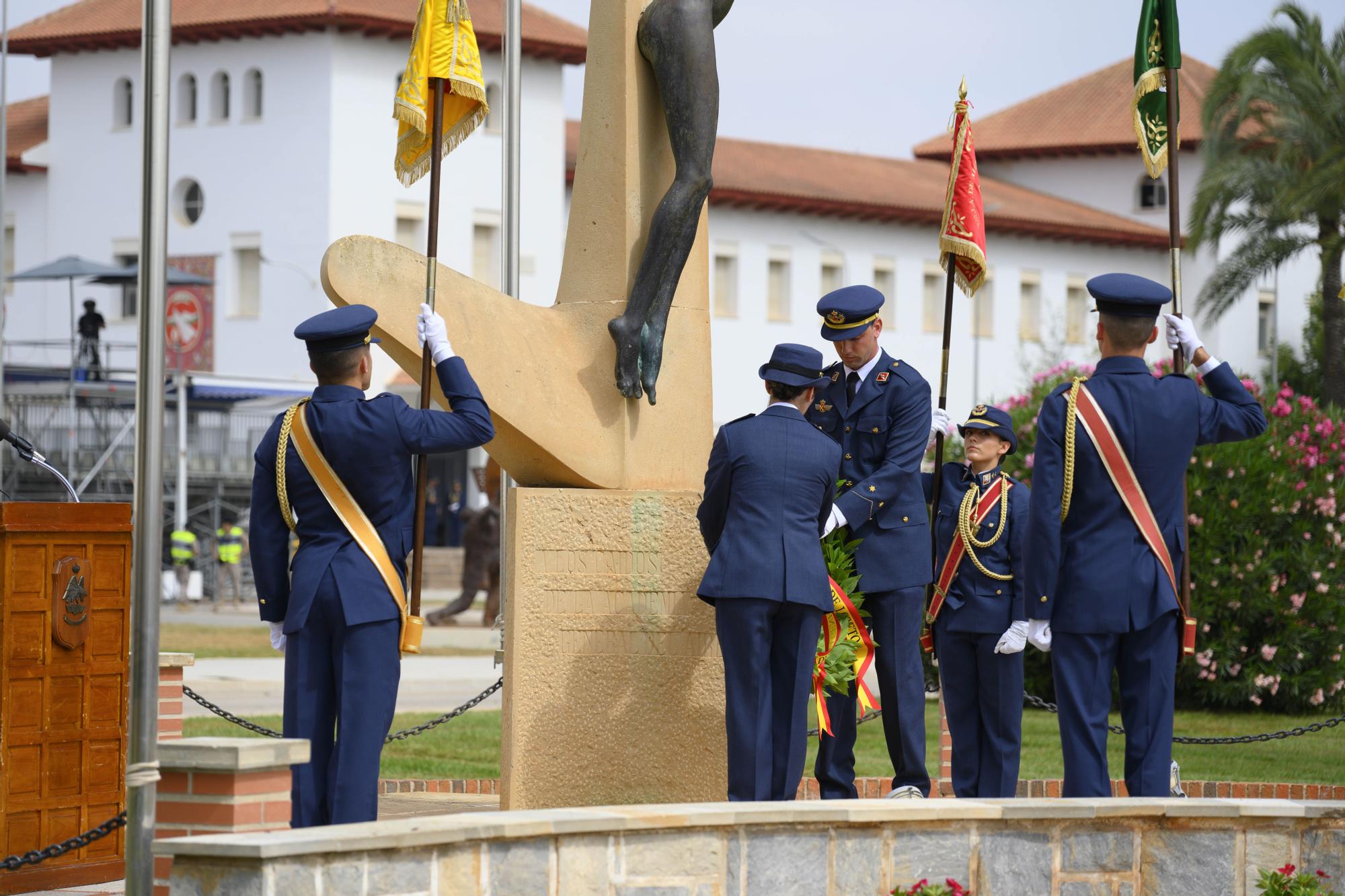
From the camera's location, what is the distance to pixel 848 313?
8.87 m

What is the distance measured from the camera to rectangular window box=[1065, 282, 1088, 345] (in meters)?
64.1

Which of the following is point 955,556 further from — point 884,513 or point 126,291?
point 126,291

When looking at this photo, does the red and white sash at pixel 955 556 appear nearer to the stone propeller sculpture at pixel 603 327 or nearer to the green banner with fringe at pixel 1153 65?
the stone propeller sculpture at pixel 603 327

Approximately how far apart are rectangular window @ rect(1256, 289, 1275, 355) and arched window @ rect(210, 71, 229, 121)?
32.5m

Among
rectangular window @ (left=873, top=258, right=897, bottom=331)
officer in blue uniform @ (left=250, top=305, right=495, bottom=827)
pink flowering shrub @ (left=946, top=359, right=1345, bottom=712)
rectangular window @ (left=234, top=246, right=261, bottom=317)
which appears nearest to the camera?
officer in blue uniform @ (left=250, top=305, right=495, bottom=827)

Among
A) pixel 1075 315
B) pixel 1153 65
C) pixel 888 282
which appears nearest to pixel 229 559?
pixel 888 282

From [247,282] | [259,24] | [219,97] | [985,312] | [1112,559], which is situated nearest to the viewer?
[1112,559]

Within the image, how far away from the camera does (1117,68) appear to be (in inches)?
2790

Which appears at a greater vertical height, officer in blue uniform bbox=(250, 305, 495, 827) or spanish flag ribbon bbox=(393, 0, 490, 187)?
spanish flag ribbon bbox=(393, 0, 490, 187)

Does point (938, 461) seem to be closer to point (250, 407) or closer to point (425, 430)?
point (425, 430)

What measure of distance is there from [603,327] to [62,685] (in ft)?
8.79

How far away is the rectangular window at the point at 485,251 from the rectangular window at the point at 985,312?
15592 millimetres

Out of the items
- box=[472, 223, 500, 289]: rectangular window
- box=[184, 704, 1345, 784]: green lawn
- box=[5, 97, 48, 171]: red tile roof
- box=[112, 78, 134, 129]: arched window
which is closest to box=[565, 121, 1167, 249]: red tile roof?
box=[472, 223, 500, 289]: rectangular window

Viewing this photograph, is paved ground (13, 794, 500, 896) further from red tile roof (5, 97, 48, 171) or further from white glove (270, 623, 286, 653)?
red tile roof (5, 97, 48, 171)
